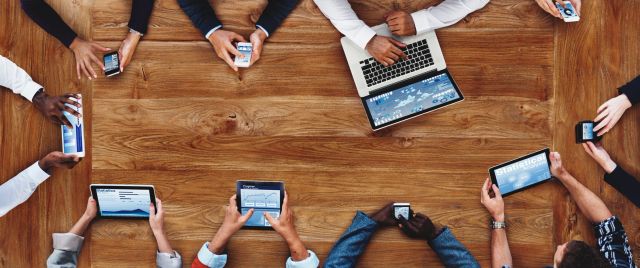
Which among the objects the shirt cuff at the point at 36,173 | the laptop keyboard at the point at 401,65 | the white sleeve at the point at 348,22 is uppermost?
the white sleeve at the point at 348,22

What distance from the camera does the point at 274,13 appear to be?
249cm

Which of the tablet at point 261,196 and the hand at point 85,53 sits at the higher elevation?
the hand at point 85,53

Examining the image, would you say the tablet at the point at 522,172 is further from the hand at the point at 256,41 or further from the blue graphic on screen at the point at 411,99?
the hand at the point at 256,41

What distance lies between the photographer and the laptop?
8.07 ft

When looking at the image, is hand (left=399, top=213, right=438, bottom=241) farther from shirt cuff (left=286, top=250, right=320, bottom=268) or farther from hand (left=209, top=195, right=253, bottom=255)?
hand (left=209, top=195, right=253, bottom=255)

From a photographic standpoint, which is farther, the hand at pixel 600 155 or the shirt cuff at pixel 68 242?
the shirt cuff at pixel 68 242

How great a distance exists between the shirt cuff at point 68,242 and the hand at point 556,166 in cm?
228

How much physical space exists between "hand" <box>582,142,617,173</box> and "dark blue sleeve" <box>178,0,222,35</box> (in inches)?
71.9

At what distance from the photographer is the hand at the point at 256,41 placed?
8.24ft

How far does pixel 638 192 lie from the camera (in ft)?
8.14

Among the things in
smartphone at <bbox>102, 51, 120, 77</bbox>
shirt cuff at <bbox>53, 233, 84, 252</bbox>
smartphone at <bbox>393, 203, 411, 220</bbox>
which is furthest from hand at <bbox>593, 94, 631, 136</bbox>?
shirt cuff at <bbox>53, 233, 84, 252</bbox>

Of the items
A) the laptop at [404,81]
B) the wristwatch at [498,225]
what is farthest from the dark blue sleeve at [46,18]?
the wristwatch at [498,225]

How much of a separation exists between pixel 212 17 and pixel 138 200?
95 cm

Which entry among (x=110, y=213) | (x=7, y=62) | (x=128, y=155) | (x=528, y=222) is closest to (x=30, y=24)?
(x=7, y=62)
